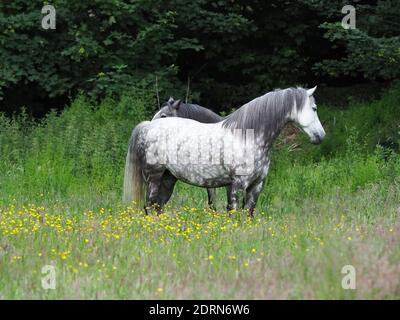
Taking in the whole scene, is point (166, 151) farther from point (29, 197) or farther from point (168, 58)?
point (168, 58)

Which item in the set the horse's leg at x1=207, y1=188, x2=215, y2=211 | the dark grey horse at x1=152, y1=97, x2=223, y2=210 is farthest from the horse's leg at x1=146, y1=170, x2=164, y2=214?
the dark grey horse at x1=152, y1=97, x2=223, y2=210

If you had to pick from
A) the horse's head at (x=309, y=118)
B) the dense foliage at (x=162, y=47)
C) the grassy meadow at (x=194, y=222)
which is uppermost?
the dense foliage at (x=162, y=47)

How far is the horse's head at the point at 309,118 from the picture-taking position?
9.16 meters

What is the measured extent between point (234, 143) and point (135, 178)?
149cm

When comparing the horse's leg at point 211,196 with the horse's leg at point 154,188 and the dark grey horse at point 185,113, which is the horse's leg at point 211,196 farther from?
the horse's leg at point 154,188

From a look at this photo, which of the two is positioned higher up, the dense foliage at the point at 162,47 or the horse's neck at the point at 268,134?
the dense foliage at the point at 162,47

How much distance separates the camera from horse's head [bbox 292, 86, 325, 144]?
9156 mm

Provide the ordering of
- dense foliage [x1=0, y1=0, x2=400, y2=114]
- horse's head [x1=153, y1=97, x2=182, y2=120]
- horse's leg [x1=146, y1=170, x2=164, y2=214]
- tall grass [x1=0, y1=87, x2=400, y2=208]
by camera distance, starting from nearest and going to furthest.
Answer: horse's leg [x1=146, y1=170, x2=164, y2=214]
horse's head [x1=153, y1=97, x2=182, y2=120]
tall grass [x1=0, y1=87, x2=400, y2=208]
dense foliage [x1=0, y1=0, x2=400, y2=114]

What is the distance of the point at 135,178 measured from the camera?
9.88 meters

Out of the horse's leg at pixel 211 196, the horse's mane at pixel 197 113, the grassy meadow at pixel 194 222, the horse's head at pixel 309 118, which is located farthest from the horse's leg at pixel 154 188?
the horse's head at pixel 309 118

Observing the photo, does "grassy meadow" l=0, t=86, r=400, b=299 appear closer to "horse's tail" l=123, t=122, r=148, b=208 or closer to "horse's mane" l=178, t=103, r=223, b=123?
"horse's tail" l=123, t=122, r=148, b=208

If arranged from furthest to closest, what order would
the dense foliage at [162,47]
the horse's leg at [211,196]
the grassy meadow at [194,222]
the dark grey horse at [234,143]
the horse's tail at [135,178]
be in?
the dense foliage at [162,47], the horse's leg at [211,196], the horse's tail at [135,178], the dark grey horse at [234,143], the grassy meadow at [194,222]

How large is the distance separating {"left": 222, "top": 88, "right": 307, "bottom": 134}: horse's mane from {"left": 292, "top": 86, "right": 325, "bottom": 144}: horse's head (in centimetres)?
5

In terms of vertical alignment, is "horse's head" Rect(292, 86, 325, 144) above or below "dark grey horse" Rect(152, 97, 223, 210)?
below
